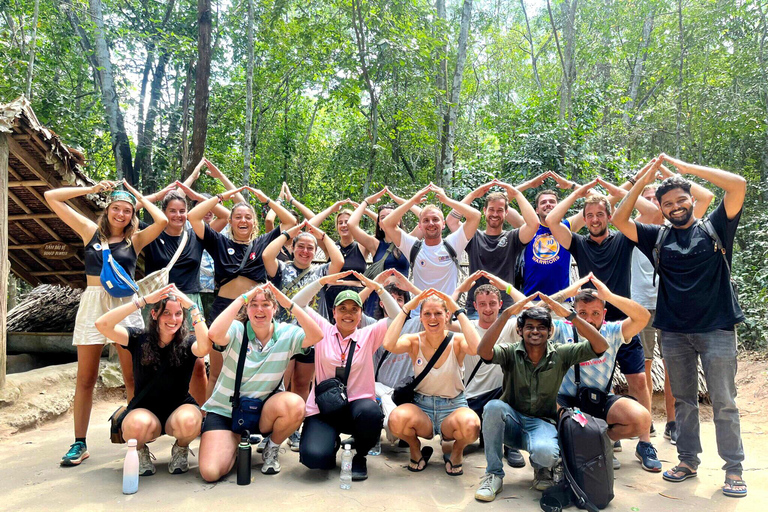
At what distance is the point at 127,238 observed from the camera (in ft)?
15.3

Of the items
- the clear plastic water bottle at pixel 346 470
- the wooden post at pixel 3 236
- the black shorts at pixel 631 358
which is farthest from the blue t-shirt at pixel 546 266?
the wooden post at pixel 3 236

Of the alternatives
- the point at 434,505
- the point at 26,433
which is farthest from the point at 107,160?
the point at 434,505

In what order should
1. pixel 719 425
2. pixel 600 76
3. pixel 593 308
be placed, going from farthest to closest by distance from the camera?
pixel 600 76 < pixel 593 308 < pixel 719 425

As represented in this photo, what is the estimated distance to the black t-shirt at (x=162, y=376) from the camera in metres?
4.12

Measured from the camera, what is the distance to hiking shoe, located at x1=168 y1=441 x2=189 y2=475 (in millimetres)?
4105

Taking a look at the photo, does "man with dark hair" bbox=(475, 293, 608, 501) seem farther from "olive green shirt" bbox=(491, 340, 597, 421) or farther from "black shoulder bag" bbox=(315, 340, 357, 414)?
"black shoulder bag" bbox=(315, 340, 357, 414)

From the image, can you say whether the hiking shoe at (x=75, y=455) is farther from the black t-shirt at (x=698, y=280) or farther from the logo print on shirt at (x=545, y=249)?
the black t-shirt at (x=698, y=280)

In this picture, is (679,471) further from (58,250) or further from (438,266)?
(58,250)

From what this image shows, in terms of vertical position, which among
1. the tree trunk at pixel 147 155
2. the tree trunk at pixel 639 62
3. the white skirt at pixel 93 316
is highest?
the tree trunk at pixel 639 62

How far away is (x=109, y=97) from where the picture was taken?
1117 centimetres

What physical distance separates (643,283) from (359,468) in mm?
3402

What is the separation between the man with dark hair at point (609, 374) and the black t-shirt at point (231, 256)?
294 centimetres

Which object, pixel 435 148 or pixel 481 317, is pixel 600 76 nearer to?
pixel 435 148

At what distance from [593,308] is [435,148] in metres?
9.90
